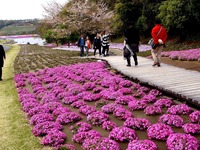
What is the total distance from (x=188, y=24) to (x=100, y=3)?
2755 centimetres

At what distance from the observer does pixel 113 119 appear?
8.24 metres

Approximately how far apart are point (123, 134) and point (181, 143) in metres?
1.45

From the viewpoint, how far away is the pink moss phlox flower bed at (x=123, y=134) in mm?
Result: 6523

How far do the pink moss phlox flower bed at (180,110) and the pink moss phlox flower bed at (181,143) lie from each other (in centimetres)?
190

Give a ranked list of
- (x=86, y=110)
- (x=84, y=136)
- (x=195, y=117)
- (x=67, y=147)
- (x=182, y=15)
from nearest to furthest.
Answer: (x=67, y=147) → (x=84, y=136) → (x=195, y=117) → (x=86, y=110) → (x=182, y=15)

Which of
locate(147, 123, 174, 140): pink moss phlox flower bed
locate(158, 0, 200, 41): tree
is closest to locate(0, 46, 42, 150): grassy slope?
locate(147, 123, 174, 140): pink moss phlox flower bed

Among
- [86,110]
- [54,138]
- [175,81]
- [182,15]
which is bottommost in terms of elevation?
[54,138]

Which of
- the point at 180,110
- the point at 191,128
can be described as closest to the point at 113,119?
the point at 180,110

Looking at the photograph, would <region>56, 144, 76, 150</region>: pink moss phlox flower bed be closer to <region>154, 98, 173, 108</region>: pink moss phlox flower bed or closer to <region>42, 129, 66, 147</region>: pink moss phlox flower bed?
<region>42, 129, 66, 147</region>: pink moss phlox flower bed

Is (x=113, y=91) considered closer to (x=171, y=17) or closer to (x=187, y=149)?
(x=187, y=149)

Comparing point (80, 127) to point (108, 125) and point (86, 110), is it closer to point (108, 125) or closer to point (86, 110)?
point (108, 125)

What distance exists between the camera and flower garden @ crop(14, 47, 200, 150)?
627cm

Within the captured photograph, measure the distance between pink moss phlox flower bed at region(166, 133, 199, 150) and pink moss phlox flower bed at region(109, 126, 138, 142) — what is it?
2.91 ft

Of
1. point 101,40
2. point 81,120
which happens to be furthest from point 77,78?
point 101,40
